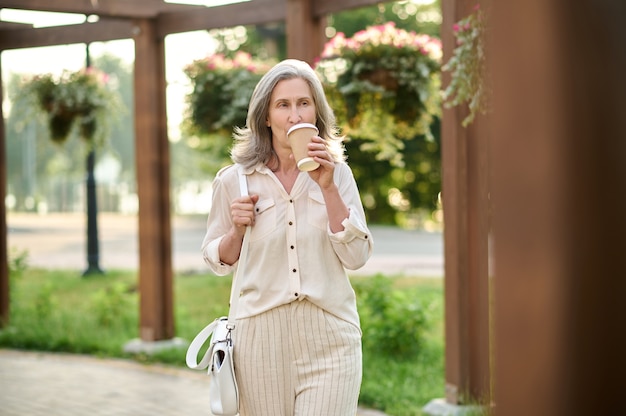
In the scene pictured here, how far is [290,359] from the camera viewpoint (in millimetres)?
2504

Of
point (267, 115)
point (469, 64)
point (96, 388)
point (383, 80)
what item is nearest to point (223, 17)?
point (383, 80)

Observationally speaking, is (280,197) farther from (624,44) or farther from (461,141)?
(461,141)

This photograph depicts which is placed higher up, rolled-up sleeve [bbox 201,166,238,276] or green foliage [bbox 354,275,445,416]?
rolled-up sleeve [bbox 201,166,238,276]

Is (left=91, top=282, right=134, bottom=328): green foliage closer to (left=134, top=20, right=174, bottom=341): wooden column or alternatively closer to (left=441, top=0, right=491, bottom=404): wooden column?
(left=134, top=20, right=174, bottom=341): wooden column

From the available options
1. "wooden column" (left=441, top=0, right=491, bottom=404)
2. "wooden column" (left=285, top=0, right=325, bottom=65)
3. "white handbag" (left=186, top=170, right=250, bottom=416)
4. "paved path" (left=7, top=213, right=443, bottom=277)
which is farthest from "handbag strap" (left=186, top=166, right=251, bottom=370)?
"paved path" (left=7, top=213, right=443, bottom=277)

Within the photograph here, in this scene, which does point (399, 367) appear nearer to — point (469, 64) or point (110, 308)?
point (469, 64)

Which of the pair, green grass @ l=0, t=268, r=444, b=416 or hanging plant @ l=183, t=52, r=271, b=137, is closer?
green grass @ l=0, t=268, r=444, b=416

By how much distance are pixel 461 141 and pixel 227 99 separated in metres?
2.31

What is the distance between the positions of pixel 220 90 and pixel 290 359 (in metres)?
4.20

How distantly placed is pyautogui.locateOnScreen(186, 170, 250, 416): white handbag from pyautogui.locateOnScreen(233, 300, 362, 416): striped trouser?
5 cm

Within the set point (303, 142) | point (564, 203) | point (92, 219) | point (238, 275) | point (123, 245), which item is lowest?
point (123, 245)

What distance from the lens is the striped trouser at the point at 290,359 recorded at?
2486 mm

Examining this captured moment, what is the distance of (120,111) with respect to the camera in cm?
823

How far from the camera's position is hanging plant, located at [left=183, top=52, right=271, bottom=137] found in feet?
21.0
